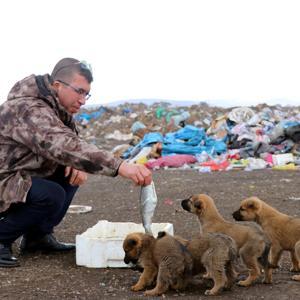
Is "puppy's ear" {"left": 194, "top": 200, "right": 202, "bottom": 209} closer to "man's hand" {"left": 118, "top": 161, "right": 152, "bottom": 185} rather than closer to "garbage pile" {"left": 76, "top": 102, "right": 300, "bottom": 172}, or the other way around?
"man's hand" {"left": 118, "top": 161, "right": 152, "bottom": 185}

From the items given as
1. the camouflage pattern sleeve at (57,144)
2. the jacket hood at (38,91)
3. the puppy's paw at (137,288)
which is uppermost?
the jacket hood at (38,91)

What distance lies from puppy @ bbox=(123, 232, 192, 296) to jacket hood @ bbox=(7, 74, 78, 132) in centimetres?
127

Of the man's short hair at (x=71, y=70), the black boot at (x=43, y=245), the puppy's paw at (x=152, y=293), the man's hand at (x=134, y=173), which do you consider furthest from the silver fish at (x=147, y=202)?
the black boot at (x=43, y=245)

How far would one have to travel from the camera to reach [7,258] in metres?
5.30

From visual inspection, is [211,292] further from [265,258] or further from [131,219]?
[131,219]

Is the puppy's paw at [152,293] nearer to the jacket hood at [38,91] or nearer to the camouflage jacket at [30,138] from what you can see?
the camouflage jacket at [30,138]

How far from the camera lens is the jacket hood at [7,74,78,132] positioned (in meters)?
5.10

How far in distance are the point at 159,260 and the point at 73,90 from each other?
1546 mm

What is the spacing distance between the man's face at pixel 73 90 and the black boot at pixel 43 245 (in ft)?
4.44

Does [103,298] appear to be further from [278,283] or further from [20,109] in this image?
[20,109]

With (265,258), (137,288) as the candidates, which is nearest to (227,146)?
(265,258)

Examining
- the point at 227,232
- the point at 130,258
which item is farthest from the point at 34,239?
the point at 227,232

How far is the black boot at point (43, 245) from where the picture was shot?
5.80 metres

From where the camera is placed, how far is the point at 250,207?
5.68 meters
